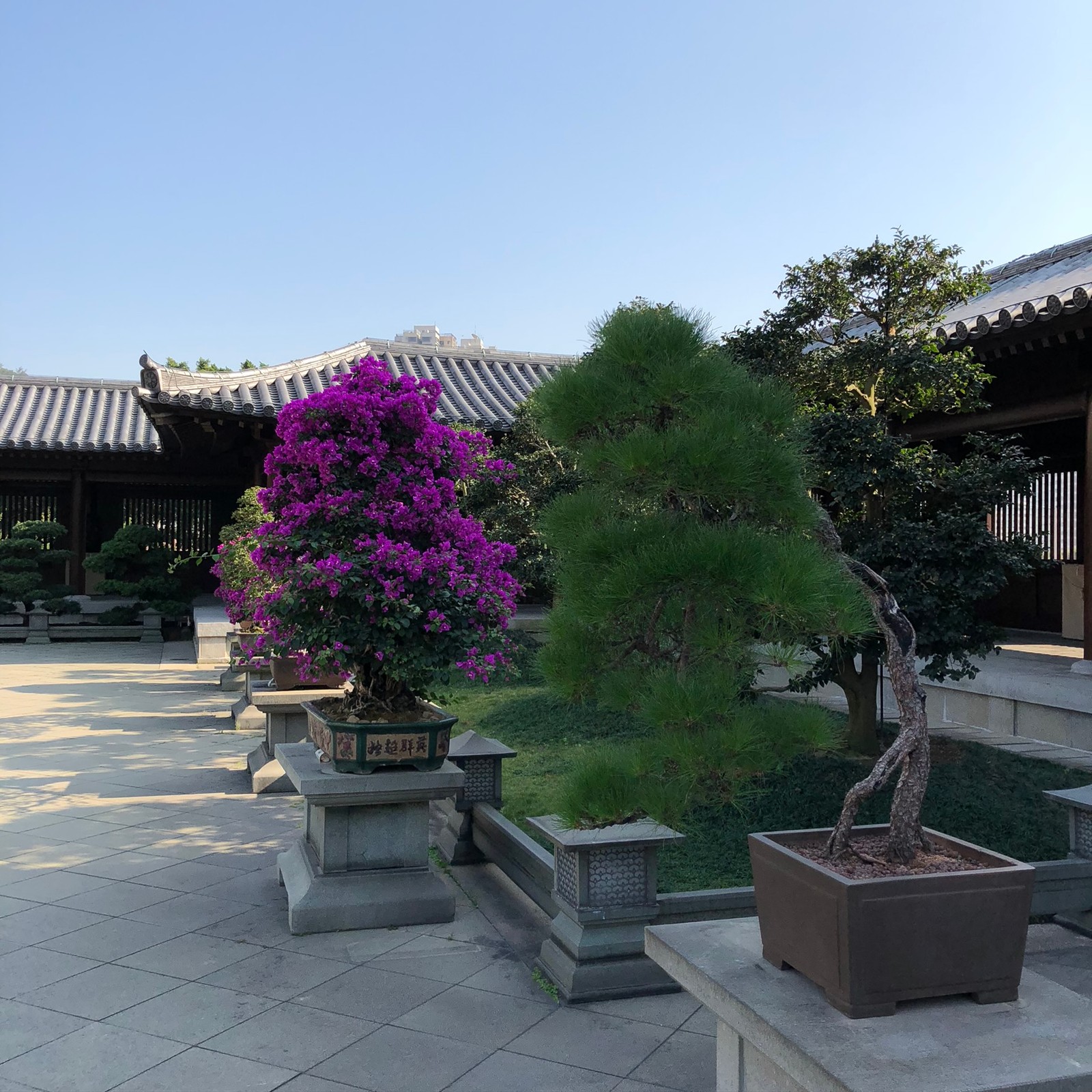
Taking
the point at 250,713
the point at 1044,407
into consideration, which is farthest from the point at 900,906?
the point at 250,713

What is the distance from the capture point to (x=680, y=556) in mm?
2398

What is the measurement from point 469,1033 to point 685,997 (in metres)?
0.77

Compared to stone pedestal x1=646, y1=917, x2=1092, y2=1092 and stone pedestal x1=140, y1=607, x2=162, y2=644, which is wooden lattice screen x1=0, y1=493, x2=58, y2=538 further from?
stone pedestal x1=646, y1=917, x2=1092, y2=1092

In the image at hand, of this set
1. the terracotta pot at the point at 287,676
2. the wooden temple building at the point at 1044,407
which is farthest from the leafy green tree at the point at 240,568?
the wooden temple building at the point at 1044,407

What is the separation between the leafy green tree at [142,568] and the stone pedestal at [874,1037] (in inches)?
640

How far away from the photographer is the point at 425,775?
13.9ft

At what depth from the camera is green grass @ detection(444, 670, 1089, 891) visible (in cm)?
468

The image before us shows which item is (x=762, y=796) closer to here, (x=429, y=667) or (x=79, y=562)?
(x=429, y=667)

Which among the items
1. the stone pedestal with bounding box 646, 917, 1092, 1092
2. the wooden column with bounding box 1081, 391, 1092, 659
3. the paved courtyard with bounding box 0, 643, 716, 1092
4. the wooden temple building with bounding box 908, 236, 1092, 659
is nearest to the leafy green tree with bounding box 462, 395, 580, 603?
the wooden temple building with bounding box 908, 236, 1092, 659

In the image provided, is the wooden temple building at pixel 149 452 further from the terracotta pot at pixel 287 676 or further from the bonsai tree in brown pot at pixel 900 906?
the bonsai tree in brown pot at pixel 900 906

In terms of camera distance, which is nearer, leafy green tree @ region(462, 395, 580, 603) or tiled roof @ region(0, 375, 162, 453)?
leafy green tree @ region(462, 395, 580, 603)

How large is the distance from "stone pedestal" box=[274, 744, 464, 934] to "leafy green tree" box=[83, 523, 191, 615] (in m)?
13.9

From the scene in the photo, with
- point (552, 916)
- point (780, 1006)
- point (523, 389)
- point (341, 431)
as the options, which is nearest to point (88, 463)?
point (523, 389)

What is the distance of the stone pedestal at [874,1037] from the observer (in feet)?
5.82
